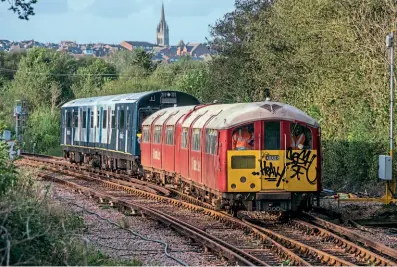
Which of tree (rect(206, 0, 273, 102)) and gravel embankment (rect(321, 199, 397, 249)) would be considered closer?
gravel embankment (rect(321, 199, 397, 249))

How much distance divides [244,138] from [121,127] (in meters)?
14.4

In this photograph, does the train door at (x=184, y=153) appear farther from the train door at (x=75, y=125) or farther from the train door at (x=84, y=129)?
the train door at (x=75, y=125)


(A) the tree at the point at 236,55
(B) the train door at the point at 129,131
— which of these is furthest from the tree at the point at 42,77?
(B) the train door at the point at 129,131

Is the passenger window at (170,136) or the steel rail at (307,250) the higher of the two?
→ the passenger window at (170,136)

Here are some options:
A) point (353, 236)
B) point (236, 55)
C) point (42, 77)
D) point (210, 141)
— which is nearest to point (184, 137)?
point (210, 141)

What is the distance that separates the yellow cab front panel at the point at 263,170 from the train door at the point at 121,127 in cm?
1392

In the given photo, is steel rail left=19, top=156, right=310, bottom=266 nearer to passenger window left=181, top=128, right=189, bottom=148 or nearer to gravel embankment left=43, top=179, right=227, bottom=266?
gravel embankment left=43, top=179, right=227, bottom=266

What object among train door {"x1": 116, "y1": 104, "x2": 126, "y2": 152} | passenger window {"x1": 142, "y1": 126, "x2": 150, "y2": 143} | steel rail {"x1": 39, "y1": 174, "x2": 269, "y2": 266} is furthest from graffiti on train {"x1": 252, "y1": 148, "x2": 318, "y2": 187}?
train door {"x1": 116, "y1": 104, "x2": 126, "y2": 152}

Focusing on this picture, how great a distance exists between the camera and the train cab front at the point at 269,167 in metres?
17.4

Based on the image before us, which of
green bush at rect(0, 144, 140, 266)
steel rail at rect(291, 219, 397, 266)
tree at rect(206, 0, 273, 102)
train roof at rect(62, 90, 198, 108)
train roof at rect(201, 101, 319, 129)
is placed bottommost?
steel rail at rect(291, 219, 397, 266)

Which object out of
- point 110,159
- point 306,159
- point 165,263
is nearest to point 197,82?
point 110,159

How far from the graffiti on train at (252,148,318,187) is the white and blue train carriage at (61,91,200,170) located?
1281 centimetres

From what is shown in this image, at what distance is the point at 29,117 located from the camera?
2502 inches

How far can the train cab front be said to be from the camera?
17422 millimetres
